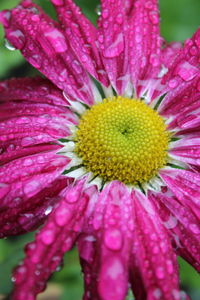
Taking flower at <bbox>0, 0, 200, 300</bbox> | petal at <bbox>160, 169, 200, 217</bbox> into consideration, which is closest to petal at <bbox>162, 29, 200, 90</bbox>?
flower at <bbox>0, 0, 200, 300</bbox>

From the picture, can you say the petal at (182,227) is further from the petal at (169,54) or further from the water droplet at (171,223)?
the petal at (169,54)

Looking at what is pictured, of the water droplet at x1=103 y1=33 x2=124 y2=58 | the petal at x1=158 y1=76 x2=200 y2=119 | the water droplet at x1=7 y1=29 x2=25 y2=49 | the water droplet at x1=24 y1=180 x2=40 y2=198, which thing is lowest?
the water droplet at x1=24 y1=180 x2=40 y2=198

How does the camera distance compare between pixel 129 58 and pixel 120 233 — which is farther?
pixel 129 58

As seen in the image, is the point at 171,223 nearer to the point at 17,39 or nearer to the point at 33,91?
the point at 33,91

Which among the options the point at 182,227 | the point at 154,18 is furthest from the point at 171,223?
the point at 154,18

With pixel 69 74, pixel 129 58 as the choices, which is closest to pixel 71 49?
pixel 69 74

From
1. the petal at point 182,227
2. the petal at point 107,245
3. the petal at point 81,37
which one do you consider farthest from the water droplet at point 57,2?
the petal at point 182,227

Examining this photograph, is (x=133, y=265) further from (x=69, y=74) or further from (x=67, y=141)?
(x=69, y=74)

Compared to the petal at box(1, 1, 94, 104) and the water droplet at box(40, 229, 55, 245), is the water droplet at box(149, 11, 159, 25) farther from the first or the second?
the water droplet at box(40, 229, 55, 245)
